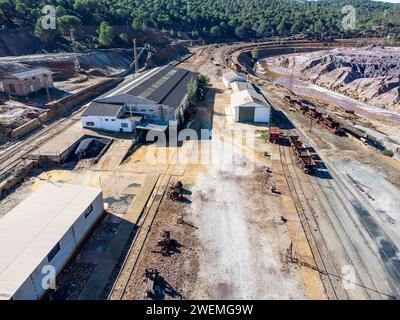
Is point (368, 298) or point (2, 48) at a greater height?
point (2, 48)

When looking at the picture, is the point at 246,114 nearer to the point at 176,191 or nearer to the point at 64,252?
the point at 176,191

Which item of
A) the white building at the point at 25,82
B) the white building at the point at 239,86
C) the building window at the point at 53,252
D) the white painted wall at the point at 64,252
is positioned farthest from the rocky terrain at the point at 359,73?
the building window at the point at 53,252

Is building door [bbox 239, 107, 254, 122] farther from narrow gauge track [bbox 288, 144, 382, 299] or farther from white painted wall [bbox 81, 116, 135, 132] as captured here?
narrow gauge track [bbox 288, 144, 382, 299]

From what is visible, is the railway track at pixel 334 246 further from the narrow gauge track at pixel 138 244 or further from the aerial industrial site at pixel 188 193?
the narrow gauge track at pixel 138 244

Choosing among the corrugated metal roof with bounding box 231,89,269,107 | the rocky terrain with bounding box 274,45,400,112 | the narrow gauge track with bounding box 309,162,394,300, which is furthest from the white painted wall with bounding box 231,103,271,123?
the rocky terrain with bounding box 274,45,400,112

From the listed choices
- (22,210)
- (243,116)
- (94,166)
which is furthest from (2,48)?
(22,210)

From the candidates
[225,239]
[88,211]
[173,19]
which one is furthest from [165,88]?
[173,19]

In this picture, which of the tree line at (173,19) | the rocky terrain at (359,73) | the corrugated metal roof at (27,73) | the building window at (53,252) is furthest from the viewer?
the tree line at (173,19)
